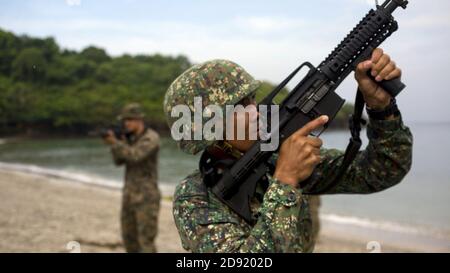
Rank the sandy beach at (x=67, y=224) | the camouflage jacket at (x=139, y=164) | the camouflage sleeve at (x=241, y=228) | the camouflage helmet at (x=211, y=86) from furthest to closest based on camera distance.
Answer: the sandy beach at (x=67, y=224) → the camouflage jacket at (x=139, y=164) → the camouflage helmet at (x=211, y=86) → the camouflage sleeve at (x=241, y=228)

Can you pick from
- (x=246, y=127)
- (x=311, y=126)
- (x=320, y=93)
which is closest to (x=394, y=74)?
(x=320, y=93)

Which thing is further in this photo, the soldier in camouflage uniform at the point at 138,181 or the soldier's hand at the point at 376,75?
the soldier in camouflage uniform at the point at 138,181

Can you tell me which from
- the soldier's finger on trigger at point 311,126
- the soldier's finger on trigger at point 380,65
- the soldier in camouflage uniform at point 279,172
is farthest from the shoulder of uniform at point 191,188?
the soldier's finger on trigger at point 380,65

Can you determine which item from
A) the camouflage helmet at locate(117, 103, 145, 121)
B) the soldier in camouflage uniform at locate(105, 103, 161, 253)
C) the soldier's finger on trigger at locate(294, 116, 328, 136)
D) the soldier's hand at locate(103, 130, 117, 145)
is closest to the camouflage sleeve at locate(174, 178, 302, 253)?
the soldier's finger on trigger at locate(294, 116, 328, 136)

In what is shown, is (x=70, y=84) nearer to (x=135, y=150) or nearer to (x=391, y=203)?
(x=391, y=203)

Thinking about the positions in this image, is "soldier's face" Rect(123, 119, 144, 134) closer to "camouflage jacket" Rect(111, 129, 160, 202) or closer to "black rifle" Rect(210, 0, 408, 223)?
"camouflage jacket" Rect(111, 129, 160, 202)

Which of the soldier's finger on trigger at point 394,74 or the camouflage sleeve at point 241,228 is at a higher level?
the soldier's finger on trigger at point 394,74

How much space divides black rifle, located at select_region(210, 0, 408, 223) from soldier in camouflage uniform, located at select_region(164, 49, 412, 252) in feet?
0.17

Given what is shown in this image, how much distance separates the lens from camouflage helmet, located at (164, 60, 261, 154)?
6.88 feet

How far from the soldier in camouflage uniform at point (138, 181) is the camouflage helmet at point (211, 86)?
160 inches

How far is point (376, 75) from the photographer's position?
1979 millimetres

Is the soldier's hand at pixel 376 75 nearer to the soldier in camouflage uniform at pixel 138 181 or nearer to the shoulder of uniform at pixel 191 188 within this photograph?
the shoulder of uniform at pixel 191 188

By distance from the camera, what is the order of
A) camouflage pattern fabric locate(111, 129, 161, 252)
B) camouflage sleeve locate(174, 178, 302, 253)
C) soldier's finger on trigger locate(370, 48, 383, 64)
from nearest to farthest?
camouflage sleeve locate(174, 178, 302, 253), soldier's finger on trigger locate(370, 48, 383, 64), camouflage pattern fabric locate(111, 129, 161, 252)

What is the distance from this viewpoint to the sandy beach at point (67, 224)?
29.2 feet
